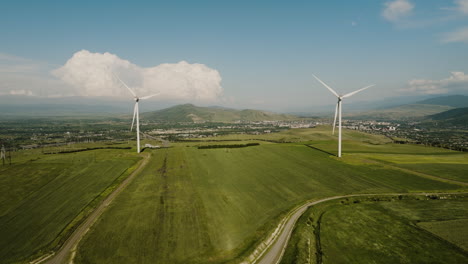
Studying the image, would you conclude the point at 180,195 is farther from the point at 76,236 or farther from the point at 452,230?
the point at 452,230

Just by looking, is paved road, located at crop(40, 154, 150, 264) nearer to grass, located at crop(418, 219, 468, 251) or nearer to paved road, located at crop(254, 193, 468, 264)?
paved road, located at crop(254, 193, 468, 264)

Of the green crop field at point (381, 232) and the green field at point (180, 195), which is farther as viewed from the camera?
the green field at point (180, 195)

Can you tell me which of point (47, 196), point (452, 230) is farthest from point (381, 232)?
point (47, 196)

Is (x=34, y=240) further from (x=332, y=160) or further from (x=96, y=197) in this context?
(x=332, y=160)

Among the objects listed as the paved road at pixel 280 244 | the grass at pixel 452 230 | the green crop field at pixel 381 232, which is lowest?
the paved road at pixel 280 244

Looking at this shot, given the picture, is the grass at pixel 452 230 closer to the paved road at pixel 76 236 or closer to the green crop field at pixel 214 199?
the green crop field at pixel 214 199

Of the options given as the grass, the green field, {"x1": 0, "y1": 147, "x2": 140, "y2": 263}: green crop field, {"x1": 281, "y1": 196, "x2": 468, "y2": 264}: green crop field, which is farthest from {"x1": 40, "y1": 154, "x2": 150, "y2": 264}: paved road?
the grass

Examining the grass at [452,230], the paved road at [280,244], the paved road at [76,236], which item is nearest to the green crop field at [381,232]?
the grass at [452,230]
